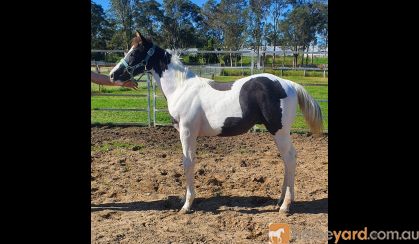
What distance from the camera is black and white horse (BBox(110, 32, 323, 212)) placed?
3.30 m

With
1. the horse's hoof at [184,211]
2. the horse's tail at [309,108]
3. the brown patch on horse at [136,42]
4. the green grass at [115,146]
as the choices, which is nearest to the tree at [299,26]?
the green grass at [115,146]

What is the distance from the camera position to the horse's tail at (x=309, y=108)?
3.45 metres

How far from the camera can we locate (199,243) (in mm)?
2852

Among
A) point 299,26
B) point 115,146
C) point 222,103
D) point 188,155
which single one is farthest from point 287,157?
point 299,26

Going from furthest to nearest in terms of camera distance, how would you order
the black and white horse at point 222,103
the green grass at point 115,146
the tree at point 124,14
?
the tree at point 124,14 → the green grass at point 115,146 → the black and white horse at point 222,103

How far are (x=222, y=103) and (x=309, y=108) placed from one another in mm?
918

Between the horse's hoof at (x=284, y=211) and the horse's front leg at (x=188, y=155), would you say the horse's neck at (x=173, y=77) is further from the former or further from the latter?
the horse's hoof at (x=284, y=211)

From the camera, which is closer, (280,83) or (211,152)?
(280,83)

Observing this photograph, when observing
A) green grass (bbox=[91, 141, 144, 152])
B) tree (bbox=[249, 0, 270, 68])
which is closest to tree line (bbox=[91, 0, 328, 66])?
tree (bbox=[249, 0, 270, 68])

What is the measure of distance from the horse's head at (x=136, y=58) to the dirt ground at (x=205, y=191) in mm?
1458

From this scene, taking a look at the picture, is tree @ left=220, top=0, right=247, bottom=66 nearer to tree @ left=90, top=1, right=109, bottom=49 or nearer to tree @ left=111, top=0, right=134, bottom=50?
tree @ left=111, top=0, right=134, bottom=50
